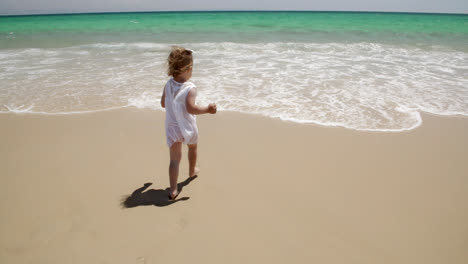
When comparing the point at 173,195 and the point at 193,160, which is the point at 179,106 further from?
the point at 173,195

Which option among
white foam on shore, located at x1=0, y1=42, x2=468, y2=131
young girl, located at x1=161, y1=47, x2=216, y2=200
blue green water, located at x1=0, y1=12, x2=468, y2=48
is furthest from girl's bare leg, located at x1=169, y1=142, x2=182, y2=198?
blue green water, located at x1=0, y1=12, x2=468, y2=48

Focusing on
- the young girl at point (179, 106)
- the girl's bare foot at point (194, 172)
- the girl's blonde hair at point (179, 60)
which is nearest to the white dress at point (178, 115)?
the young girl at point (179, 106)

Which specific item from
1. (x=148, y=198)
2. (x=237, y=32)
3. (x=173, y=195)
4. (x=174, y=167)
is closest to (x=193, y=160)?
(x=174, y=167)

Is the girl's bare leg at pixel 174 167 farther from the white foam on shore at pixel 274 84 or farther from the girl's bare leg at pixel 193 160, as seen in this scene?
the white foam on shore at pixel 274 84

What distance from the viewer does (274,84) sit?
18.3 ft

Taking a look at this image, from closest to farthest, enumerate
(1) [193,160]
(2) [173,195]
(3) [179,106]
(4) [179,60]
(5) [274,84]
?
(4) [179,60]
(3) [179,106]
(2) [173,195]
(1) [193,160]
(5) [274,84]

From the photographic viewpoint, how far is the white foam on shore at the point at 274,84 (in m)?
4.25

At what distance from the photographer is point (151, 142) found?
3355 mm

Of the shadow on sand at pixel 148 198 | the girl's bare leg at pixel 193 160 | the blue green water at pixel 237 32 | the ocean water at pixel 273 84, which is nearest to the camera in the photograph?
the shadow on sand at pixel 148 198

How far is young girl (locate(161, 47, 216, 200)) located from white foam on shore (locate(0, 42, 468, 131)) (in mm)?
1978

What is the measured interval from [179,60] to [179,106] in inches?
14.9

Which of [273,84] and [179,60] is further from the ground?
[179,60]

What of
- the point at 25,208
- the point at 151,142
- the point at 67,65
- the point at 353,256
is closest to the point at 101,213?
the point at 25,208

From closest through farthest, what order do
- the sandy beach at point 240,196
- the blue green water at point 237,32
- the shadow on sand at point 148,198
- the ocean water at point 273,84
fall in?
1. the sandy beach at point 240,196
2. the shadow on sand at point 148,198
3. the ocean water at point 273,84
4. the blue green water at point 237,32
